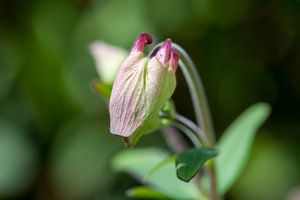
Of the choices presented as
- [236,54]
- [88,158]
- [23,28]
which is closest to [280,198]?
[236,54]

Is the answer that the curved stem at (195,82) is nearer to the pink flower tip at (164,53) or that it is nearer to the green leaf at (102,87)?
the pink flower tip at (164,53)

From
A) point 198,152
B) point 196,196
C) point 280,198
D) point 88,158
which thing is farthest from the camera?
point 88,158

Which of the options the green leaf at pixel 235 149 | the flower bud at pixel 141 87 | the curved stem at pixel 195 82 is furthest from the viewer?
the green leaf at pixel 235 149

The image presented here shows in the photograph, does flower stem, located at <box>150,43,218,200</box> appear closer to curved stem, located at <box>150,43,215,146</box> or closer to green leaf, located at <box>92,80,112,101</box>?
curved stem, located at <box>150,43,215,146</box>

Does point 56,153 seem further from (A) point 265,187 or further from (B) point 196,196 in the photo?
(B) point 196,196

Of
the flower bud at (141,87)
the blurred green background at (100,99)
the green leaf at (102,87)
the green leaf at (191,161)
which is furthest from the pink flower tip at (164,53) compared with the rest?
the blurred green background at (100,99)

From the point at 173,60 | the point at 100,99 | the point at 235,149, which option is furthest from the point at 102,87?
the point at 100,99

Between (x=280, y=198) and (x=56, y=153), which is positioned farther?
(x=56, y=153)
